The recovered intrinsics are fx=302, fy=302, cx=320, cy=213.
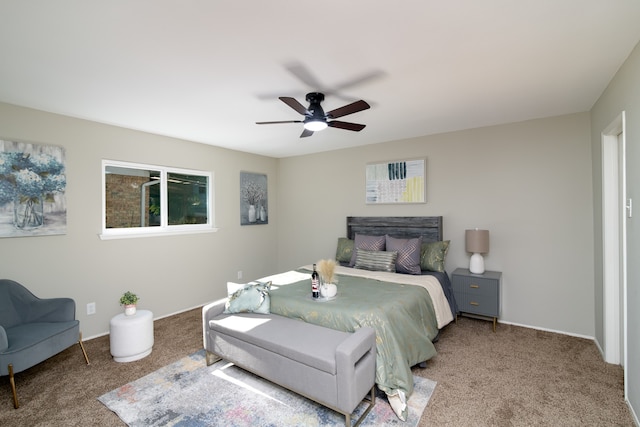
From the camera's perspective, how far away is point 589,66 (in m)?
2.27

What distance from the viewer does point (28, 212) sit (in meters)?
3.00

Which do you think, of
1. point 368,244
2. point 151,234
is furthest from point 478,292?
point 151,234

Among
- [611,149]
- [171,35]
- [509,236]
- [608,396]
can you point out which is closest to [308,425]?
[608,396]

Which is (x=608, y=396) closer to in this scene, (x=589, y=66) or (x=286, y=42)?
(x=589, y=66)

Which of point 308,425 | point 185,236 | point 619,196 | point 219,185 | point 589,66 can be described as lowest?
point 308,425

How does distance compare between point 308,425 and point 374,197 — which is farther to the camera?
point 374,197

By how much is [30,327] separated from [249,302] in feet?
6.28

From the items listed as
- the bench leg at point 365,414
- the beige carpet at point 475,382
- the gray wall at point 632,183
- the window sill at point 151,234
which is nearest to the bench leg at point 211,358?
the beige carpet at point 475,382

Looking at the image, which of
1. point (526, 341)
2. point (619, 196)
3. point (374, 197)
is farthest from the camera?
point (374, 197)

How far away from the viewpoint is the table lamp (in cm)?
361

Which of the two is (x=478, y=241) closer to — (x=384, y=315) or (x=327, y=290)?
(x=384, y=315)

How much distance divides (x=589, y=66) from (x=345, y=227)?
11.3 feet

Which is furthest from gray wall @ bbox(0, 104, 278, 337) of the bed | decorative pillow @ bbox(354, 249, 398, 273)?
decorative pillow @ bbox(354, 249, 398, 273)

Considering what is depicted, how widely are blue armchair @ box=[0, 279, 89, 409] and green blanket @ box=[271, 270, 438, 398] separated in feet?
6.01
